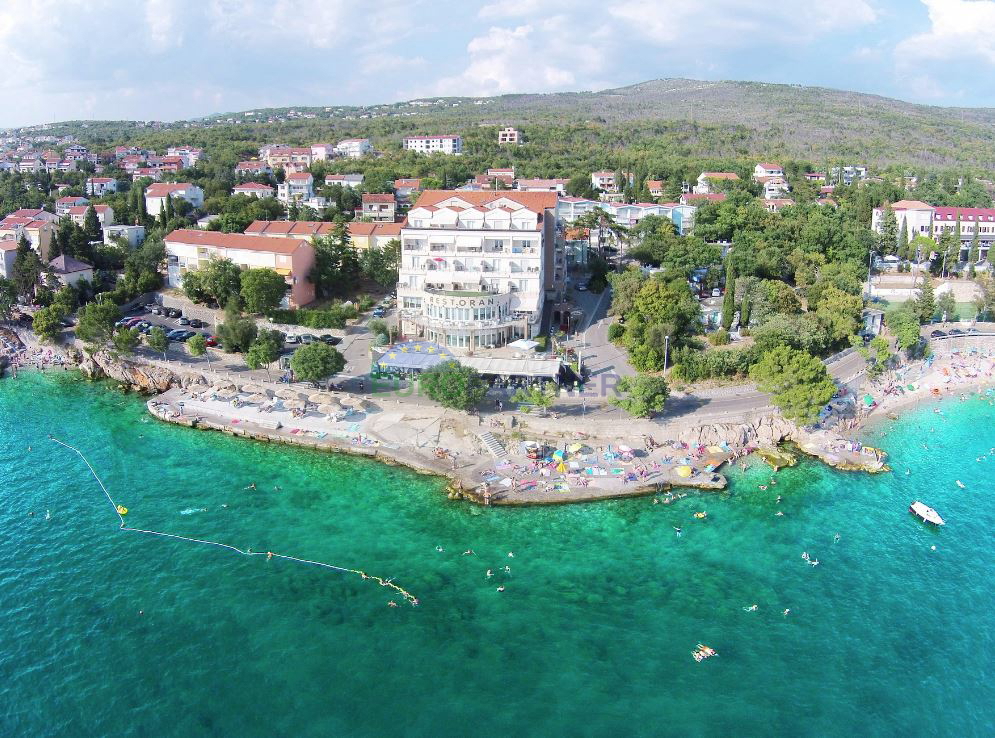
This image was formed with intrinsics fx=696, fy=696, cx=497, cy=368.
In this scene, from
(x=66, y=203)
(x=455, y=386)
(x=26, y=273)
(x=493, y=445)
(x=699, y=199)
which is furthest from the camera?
(x=66, y=203)

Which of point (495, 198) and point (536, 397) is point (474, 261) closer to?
point (495, 198)

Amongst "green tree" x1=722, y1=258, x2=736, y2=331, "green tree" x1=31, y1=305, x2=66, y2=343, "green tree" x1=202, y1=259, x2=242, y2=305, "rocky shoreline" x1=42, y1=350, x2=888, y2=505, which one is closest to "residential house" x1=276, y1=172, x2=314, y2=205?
"green tree" x1=202, y1=259, x2=242, y2=305

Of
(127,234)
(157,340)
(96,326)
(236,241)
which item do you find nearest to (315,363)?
(157,340)

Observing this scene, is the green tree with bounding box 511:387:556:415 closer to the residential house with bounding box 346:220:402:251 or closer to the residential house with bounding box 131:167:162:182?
the residential house with bounding box 346:220:402:251

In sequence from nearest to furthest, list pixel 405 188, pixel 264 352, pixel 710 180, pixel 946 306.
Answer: pixel 264 352 → pixel 946 306 → pixel 405 188 → pixel 710 180

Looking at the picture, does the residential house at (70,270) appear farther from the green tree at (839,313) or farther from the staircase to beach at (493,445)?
the green tree at (839,313)
